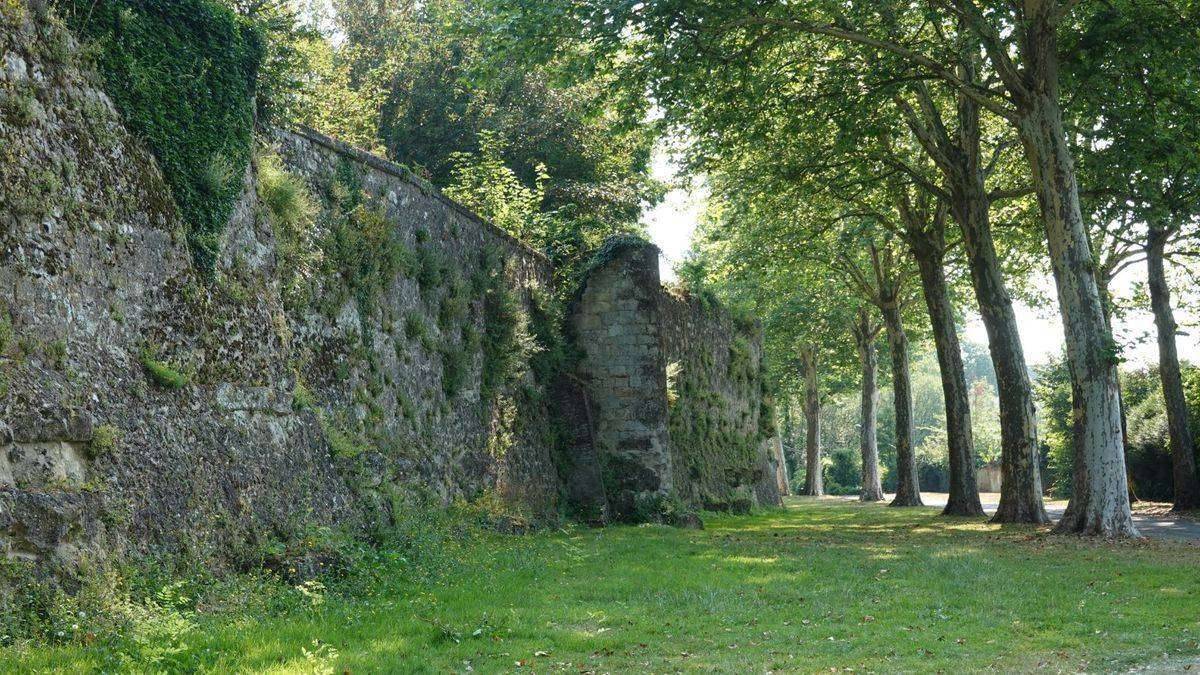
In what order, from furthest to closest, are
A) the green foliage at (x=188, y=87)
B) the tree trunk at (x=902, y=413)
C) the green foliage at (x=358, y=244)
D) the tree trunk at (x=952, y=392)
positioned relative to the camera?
the tree trunk at (x=902, y=413) → the tree trunk at (x=952, y=392) → the green foliage at (x=358, y=244) → the green foliage at (x=188, y=87)

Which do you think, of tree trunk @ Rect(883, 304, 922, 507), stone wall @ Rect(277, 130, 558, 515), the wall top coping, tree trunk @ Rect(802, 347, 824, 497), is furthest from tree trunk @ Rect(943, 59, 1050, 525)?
tree trunk @ Rect(802, 347, 824, 497)

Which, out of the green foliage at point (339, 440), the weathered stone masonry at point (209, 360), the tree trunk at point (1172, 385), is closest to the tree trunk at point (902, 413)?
the tree trunk at point (1172, 385)

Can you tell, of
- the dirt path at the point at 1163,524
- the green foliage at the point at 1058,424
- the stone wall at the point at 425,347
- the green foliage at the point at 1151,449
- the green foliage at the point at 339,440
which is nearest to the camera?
the green foliage at the point at 339,440

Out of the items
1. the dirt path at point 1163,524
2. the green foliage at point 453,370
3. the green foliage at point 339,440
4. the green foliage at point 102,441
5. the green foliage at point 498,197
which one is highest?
the green foliage at point 498,197

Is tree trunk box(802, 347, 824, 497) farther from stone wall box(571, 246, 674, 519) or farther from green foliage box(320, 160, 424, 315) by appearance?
green foliage box(320, 160, 424, 315)

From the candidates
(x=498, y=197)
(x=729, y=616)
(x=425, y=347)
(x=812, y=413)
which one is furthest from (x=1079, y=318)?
(x=812, y=413)

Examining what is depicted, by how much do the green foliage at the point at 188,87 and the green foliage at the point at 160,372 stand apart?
119 cm

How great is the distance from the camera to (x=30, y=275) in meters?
6.73

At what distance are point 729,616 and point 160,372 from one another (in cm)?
480

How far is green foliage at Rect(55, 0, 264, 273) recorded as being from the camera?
8.09 metres

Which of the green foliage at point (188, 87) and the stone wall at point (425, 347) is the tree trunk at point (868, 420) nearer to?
the stone wall at point (425, 347)

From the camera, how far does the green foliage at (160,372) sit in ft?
25.6

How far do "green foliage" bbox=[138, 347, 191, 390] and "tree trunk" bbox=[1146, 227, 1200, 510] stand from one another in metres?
22.3

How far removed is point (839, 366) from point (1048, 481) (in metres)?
10.4
